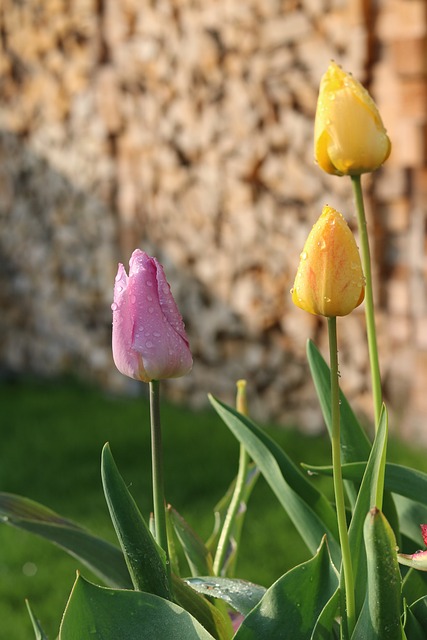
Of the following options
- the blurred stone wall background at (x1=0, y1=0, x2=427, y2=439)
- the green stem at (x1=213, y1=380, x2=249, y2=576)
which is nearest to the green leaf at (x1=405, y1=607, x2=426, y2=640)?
the green stem at (x1=213, y1=380, x2=249, y2=576)

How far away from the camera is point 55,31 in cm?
431

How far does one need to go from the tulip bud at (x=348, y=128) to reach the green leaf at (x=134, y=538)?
0.26 metres

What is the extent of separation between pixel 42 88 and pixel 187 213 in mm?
1096

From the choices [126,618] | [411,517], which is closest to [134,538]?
[126,618]

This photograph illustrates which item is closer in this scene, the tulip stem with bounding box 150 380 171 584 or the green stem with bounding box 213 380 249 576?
the tulip stem with bounding box 150 380 171 584

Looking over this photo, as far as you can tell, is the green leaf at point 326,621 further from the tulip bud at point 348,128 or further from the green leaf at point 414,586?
the tulip bud at point 348,128

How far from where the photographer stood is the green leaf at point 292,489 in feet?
2.48

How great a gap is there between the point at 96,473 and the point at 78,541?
2520 mm

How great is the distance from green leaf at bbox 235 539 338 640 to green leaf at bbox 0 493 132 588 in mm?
164

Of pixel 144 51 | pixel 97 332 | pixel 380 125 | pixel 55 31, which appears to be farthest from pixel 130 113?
pixel 380 125

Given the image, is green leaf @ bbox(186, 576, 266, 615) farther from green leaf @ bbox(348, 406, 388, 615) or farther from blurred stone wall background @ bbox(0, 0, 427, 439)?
blurred stone wall background @ bbox(0, 0, 427, 439)

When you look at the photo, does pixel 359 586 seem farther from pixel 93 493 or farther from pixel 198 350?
pixel 198 350

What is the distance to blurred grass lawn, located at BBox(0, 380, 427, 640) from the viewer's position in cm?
243

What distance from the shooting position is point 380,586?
572 mm
